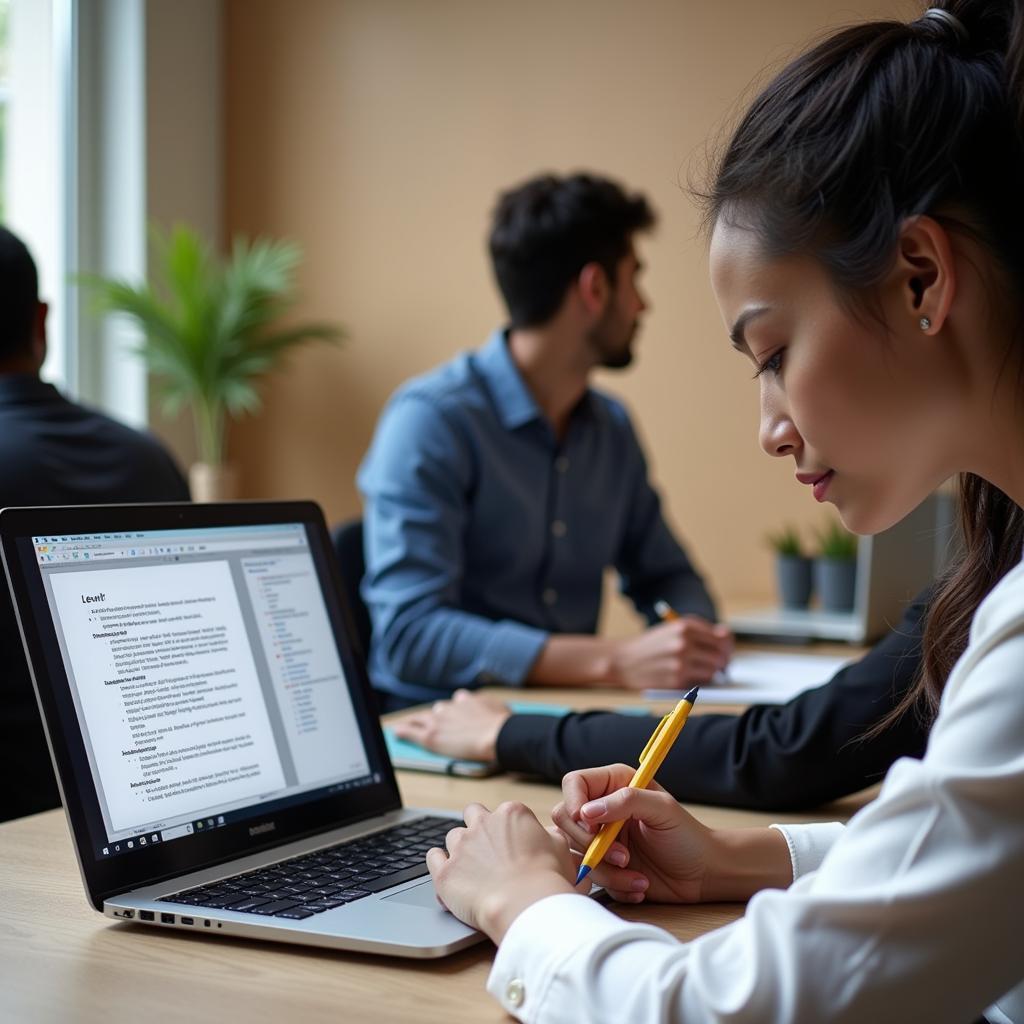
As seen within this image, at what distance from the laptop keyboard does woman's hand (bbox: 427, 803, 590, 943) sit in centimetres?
7

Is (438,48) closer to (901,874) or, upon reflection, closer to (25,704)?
(25,704)

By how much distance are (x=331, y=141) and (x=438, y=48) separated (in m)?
0.50

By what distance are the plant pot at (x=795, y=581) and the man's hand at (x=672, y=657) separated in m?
0.74

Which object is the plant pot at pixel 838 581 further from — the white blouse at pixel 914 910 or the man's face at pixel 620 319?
the white blouse at pixel 914 910

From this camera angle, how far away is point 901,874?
645mm

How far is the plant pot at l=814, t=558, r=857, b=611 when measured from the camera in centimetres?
263

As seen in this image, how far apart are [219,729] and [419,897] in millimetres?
226

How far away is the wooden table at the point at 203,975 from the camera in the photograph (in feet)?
2.53

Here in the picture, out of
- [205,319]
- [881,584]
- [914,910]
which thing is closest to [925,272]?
[914,910]

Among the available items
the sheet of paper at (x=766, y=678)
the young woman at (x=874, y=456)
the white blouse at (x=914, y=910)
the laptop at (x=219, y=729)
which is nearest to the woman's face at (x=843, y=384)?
the young woman at (x=874, y=456)

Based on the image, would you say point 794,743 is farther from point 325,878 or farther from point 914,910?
point 914,910

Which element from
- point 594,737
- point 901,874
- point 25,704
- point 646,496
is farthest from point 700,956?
point 646,496

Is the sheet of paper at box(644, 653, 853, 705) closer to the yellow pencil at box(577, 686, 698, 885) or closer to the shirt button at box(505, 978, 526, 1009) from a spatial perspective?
the yellow pencil at box(577, 686, 698, 885)

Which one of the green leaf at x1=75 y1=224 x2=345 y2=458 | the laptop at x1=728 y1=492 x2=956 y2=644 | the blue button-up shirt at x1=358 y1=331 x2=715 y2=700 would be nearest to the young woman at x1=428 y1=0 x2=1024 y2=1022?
the blue button-up shirt at x1=358 y1=331 x2=715 y2=700
